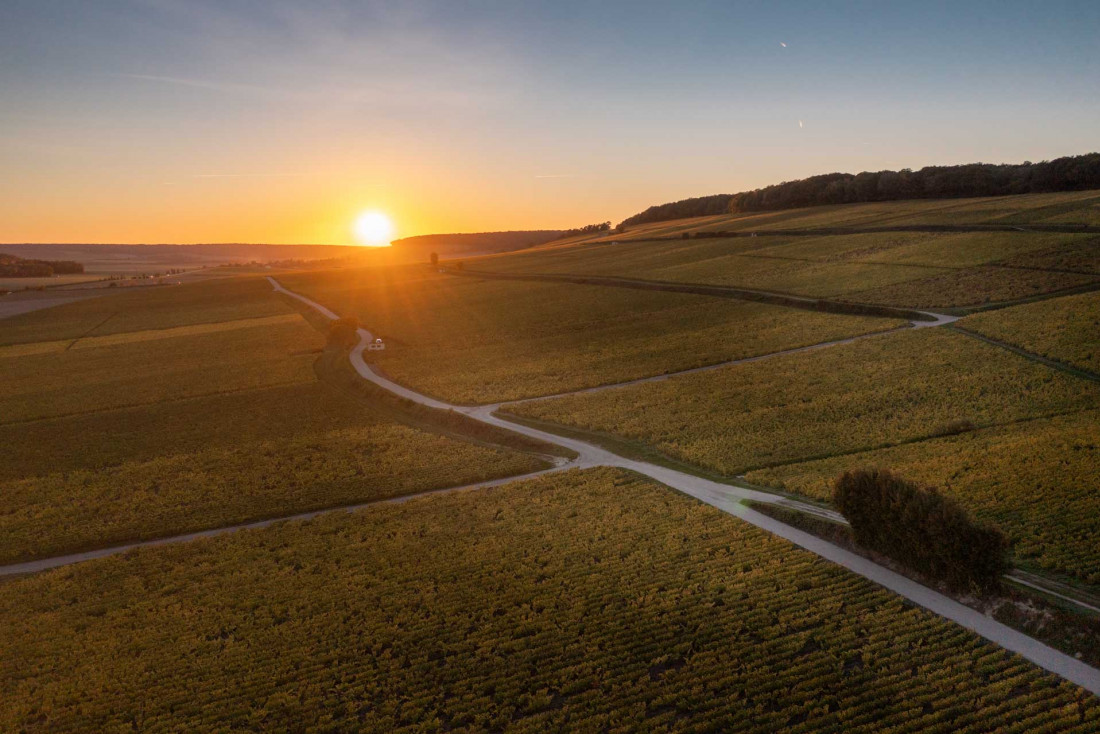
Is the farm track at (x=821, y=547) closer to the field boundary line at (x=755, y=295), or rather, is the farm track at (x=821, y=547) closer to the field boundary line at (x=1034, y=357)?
the field boundary line at (x=1034, y=357)

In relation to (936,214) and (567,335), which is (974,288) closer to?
(567,335)

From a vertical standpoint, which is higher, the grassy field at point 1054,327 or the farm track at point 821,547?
the grassy field at point 1054,327

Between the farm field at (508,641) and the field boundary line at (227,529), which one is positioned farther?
the field boundary line at (227,529)

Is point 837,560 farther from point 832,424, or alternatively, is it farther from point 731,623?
point 832,424

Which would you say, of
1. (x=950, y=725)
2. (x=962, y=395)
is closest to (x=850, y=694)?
(x=950, y=725)

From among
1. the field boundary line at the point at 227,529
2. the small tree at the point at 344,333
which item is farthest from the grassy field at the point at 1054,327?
the small tree at the point at 344,333

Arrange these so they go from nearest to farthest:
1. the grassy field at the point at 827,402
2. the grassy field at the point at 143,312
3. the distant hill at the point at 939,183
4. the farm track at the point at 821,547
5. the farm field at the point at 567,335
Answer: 1. the farm track at the point at 821,547
2. the grassy field at the point at 827,402
3. the farm field at the point at 567,335
4. the grassy field at the point at 143,312
5. the distant hill at the point at 939,183

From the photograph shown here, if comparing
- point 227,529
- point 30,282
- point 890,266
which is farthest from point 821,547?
point 30,282

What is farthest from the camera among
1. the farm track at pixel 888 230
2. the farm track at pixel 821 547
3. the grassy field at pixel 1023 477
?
the farm track at pixel 888 230
